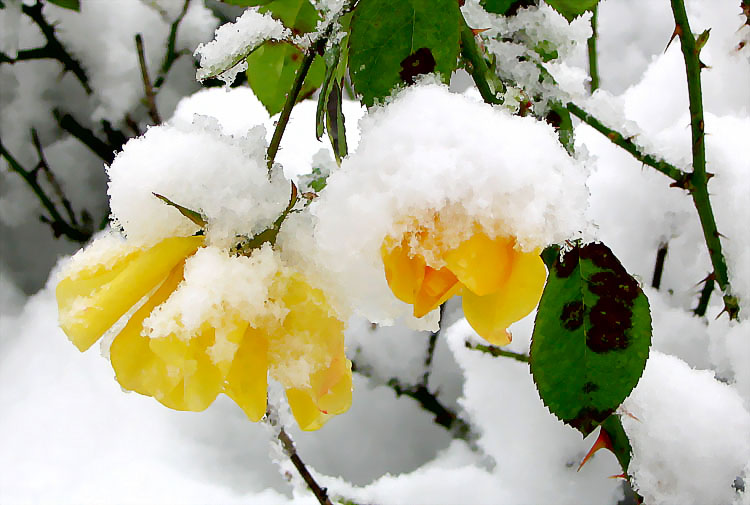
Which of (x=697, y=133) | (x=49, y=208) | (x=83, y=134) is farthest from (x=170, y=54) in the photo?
(x=697, y=133)

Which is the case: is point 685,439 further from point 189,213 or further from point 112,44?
point 112,44

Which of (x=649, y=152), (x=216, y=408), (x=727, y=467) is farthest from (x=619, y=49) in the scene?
(x=216, y=408)

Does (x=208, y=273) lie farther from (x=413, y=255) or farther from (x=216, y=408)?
(x=216, y=408)

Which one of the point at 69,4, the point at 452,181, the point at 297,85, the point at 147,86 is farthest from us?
the point at 147,86

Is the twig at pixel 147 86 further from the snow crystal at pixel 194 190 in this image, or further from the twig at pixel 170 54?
the snow crystal at pixel 194 190

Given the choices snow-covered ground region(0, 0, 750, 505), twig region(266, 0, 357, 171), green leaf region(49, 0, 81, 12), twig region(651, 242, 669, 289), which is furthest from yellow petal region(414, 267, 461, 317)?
green leaf region(49, 0, 81, 12)

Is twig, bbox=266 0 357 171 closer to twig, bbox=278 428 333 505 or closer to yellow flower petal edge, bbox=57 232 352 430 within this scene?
yellow flower petal edge, bbox=57 232 352 430

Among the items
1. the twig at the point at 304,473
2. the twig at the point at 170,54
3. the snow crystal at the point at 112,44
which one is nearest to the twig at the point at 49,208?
the snow crystal at the point at 112,44
